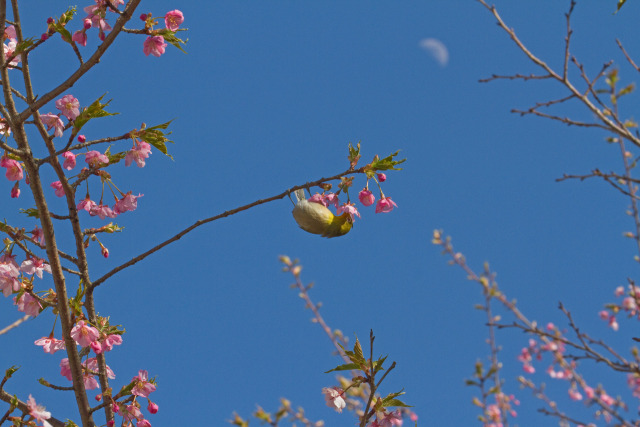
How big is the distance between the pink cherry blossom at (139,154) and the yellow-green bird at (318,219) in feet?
2.53

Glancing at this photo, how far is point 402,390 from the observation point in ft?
8.38

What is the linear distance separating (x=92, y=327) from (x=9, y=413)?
494 mm

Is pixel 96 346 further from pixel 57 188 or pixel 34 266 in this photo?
pixel 57 188

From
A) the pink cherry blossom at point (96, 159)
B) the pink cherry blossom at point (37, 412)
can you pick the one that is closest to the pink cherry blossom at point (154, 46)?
the pink cherry blossom at point (96, 159)

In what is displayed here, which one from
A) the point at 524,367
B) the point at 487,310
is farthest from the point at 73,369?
the point at 524,367

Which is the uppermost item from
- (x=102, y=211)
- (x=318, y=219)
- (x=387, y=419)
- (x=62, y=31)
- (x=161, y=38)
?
(x=161, y=38)

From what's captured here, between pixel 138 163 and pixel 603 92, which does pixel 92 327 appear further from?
pixel 603 92

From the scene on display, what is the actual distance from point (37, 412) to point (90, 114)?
1.29 m

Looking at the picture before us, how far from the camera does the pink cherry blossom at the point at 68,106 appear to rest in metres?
2.88

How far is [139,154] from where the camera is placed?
9.92 feet

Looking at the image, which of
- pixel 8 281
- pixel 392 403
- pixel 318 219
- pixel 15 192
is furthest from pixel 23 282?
pixel 392 403

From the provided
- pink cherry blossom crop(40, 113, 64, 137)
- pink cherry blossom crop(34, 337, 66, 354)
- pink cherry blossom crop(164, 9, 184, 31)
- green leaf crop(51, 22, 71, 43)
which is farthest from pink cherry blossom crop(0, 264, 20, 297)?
pink cherry blossom crop(164, 9, 184, 31)

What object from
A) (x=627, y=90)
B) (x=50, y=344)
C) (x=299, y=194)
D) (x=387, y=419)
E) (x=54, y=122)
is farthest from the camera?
(x=627, y=90)

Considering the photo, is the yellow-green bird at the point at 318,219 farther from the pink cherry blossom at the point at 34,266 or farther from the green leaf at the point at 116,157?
the pink cherry blossom at the point at 34,266
